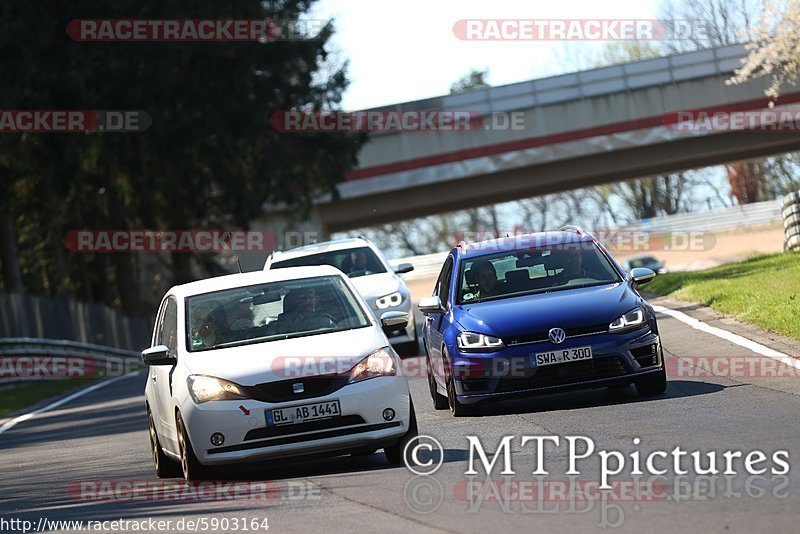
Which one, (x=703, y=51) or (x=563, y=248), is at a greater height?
(x=703, y=51)

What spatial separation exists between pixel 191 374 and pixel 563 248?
15.2 feet

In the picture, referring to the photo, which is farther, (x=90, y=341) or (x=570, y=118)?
(x=570, y=118)

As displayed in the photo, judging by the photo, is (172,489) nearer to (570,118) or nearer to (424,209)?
(570,118)

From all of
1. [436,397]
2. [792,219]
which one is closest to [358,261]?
[436,397]

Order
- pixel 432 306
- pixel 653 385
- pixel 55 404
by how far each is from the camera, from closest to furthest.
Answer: pixel 653 385 < pixel 432 306 < pixel 55 404

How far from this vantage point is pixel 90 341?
155ft

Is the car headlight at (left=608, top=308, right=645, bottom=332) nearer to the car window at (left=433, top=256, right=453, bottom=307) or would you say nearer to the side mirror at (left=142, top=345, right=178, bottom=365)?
the car window at (left=433, top=256, right=453, bottom=307)

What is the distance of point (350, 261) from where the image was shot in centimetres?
2342

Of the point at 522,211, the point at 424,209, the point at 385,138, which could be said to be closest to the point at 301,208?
the point at 385,138

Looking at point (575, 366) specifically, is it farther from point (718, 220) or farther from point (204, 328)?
point (718, 220)

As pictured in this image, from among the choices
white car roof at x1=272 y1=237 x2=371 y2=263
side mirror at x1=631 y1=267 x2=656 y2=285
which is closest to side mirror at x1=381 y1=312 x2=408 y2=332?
side mirror at x1=631 y1=267 x2=656 y2=285

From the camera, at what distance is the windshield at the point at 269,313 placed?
11953 millimetres

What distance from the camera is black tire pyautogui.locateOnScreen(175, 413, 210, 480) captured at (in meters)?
11.2

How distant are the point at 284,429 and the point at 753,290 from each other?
12.3 metres
